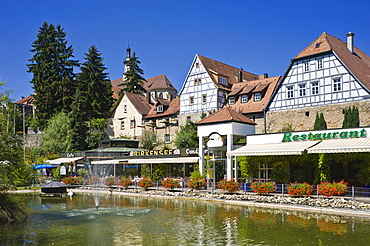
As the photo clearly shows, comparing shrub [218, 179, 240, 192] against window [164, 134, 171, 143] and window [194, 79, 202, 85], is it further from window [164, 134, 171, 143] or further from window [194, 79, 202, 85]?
window [164, 134, 171, 143]

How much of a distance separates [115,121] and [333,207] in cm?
4519

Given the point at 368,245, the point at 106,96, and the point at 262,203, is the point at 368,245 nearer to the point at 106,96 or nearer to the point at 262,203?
the point at 262,203

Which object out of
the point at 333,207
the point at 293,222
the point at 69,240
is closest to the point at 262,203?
the point at 333,207

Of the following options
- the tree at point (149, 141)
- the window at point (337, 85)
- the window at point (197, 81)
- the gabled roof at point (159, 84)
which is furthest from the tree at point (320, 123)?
the gabled roof at point (159, 84)

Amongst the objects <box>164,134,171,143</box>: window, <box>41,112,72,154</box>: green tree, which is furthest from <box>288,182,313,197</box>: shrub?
<box>41,112,72,154</box>: green tree

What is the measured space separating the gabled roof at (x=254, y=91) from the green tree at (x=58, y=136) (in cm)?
2358

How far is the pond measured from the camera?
1451 cm

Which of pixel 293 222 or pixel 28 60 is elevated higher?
pixel 28 60

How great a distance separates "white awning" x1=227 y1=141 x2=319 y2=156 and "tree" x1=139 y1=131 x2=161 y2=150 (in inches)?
964

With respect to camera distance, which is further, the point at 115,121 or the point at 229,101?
the point at 115,121

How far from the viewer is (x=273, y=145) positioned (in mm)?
28391

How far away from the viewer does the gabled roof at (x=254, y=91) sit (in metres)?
44.6

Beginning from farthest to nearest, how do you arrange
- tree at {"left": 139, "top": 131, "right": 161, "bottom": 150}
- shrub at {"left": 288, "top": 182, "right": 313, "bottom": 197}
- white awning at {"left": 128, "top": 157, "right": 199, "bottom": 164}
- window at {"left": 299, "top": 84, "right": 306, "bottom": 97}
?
tree at {"left": 139, "top": 131, "right": 161, "bottom": 150}
window at {"left": 299, "top": 84, "right": 306, "bottom": 97}
white awning at {"left": 128, "top": 157, "right": 199, "bottom": 164}
shrub at {"left": 288, "top": 182, "right": 313, "bottom": 197}

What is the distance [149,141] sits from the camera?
5250 cm
